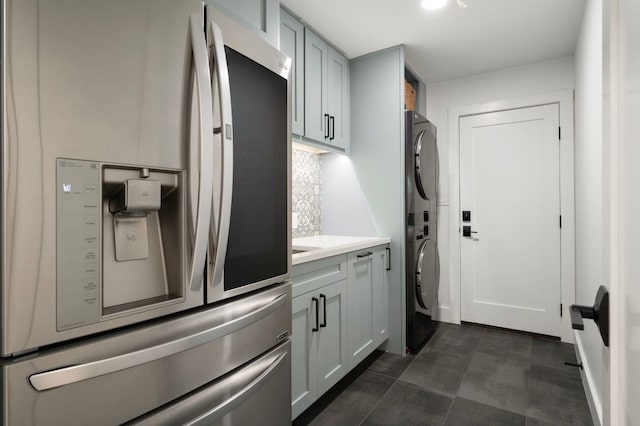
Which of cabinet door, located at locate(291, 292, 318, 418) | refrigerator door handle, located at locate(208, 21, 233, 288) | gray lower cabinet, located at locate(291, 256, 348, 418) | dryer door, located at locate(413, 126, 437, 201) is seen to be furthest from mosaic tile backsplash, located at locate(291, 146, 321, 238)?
refrigerator door handle, located at locate(208, 21, 233, 288)

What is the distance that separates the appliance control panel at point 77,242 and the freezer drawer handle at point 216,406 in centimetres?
33

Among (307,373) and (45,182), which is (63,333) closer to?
(45,182)

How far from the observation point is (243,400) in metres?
1.12

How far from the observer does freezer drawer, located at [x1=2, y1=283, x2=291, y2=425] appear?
68 centimetres

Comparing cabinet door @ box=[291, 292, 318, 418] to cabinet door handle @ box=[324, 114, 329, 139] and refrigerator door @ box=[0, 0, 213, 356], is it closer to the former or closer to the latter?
refrigerator door @ box=[0, 0, 213, 356]

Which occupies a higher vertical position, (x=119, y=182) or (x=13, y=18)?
(x=13, y=18)

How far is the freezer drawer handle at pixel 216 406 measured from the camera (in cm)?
89

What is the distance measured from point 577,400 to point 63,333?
2676mm

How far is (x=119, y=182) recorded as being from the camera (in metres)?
0.82

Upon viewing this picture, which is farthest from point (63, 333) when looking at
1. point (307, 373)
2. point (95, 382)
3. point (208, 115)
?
point (307, 373)

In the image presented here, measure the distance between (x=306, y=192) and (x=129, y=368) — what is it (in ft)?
7.04

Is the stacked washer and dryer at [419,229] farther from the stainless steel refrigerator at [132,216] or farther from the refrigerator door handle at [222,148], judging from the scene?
the refrigerator door handle at [222,148]

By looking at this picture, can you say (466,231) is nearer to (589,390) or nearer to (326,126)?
(589,390)

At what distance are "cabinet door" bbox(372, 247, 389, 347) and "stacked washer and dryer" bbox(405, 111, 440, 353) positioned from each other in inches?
7.2
